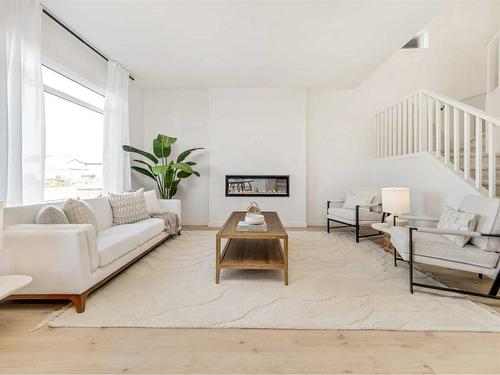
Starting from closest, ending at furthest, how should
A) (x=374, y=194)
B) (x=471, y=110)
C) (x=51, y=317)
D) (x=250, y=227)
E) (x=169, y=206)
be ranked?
(x=51, y=317) → (x=250, y=227) → (x=471, y=110) → (x=169, y=206) → (x=374, y=194)

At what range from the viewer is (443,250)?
225 cm

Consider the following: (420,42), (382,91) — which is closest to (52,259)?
(382,91)

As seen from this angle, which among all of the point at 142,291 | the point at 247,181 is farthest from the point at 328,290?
the point at 247,181

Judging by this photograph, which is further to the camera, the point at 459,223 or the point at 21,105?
the point at 21,105

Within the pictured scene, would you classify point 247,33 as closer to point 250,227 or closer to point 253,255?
point 250,227

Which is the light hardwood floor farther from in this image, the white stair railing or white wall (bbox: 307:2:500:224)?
white wall (bbox: 307:2:500:224)

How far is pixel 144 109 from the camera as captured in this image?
5.74 metres

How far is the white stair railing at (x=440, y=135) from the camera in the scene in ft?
10.1

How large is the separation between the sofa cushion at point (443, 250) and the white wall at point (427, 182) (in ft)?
3.93

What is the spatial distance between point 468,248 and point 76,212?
3700 mm

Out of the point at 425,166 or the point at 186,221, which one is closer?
the point at 425,166

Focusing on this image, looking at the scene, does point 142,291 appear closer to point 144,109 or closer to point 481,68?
point 144,109

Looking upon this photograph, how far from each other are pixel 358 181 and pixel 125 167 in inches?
190

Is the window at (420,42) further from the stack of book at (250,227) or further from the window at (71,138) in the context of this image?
the window at (71,138)
